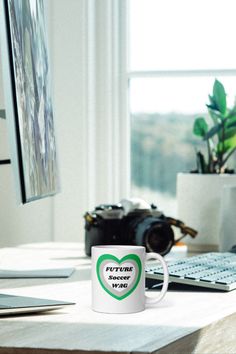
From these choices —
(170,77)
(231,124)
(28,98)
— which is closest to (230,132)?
(231,124)

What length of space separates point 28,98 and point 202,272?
44 cm

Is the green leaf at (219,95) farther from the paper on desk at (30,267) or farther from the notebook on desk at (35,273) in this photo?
the notebook on desk at (35,273)

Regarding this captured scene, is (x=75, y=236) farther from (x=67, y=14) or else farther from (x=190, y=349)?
(x=190, y=349)

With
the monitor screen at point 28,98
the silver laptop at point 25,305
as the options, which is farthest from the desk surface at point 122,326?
the monitor screen at point 28,98

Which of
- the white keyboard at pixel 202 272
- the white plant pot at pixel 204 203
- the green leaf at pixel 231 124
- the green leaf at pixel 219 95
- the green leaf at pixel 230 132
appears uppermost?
the green leaf at pixel 219 95

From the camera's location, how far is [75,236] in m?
2.65

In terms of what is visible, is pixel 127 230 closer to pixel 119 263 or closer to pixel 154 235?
pixel 154 235

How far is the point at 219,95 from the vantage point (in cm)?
234

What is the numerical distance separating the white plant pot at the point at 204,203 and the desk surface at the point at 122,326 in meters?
0.79

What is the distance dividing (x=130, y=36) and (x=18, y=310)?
1.72 metres

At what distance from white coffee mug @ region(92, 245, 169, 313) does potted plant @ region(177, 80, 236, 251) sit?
96cm

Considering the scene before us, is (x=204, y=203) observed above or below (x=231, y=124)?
below

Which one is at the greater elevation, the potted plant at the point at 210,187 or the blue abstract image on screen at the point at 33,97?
the blue abstract image on screen at the point at 33,97

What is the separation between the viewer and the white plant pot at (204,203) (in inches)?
87.7
